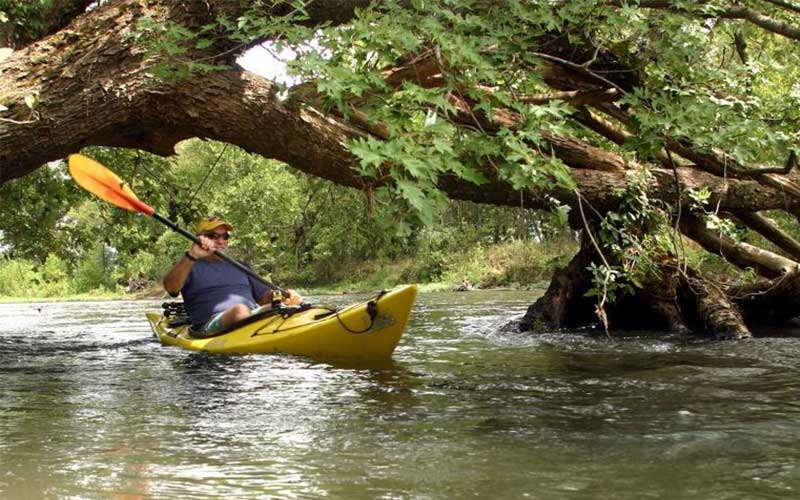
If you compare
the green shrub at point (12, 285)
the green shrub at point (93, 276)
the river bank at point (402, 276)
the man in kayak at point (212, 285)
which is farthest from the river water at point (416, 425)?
the green shrub at point (93, 276)

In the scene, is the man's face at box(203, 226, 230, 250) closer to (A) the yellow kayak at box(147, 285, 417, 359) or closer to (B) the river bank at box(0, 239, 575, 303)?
(A) the yellow kayak at box(147, 285, 417, 359)

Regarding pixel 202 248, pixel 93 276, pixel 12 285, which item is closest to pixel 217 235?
pixel 202 248

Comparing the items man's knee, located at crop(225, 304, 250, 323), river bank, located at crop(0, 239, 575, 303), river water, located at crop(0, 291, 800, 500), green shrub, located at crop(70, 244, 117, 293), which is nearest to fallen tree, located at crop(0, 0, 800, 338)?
river water, located at crop(0, 291, 800, 500)

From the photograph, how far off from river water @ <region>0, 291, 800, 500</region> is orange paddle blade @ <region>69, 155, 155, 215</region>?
1393 millimetres

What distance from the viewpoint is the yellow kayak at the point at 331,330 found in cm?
665

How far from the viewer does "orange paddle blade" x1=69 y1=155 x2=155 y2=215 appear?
6.52 meters

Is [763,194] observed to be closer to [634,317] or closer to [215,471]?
[634,317]

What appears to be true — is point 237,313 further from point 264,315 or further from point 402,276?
point 402,276

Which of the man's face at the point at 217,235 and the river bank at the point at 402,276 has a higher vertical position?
the man's face at the point at 217,235

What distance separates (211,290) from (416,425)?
442 centimetres

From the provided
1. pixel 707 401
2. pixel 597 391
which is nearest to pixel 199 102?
pixel 597 391

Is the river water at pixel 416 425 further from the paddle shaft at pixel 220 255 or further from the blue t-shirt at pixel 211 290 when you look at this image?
the blue t-shirt at pixel 211 290

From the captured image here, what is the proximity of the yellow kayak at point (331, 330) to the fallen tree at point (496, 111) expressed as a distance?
3.65ft

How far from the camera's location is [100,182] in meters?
6.75
